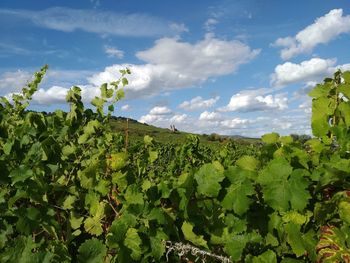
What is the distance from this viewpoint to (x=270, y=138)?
3010 millimetres

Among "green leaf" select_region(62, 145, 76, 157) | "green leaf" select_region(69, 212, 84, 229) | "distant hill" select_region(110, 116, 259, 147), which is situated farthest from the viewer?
"distant hill" select_region(110, 116, 259, 147)

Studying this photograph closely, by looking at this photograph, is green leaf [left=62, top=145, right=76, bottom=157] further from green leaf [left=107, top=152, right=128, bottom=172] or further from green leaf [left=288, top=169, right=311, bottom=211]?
Answer: green leaf [left=288, top=169, right=311, bottom=211]

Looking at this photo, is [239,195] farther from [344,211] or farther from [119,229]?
[119,229]

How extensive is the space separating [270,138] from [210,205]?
60cm

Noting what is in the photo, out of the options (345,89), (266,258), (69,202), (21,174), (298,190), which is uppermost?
(345,89)

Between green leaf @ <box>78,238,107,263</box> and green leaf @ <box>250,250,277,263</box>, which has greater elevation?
green leaf @ <box>78,238,107,263</box>

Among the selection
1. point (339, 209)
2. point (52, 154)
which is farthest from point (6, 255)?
point (339, 209)

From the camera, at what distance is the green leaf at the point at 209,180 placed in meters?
2.68

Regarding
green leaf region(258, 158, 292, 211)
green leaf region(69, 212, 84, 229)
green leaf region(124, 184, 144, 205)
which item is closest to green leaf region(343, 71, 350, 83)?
green leaf region(258, 158, 292, 211)

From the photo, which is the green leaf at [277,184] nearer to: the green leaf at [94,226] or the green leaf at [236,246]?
the green leaf at [236,246]

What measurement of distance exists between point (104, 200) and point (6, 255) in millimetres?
699

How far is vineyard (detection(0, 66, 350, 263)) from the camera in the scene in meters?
2.59

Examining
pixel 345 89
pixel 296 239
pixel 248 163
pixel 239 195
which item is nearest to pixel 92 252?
pixel 239 195

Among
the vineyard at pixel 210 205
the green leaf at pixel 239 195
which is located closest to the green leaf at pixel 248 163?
the vineyard at pixel 210 205
